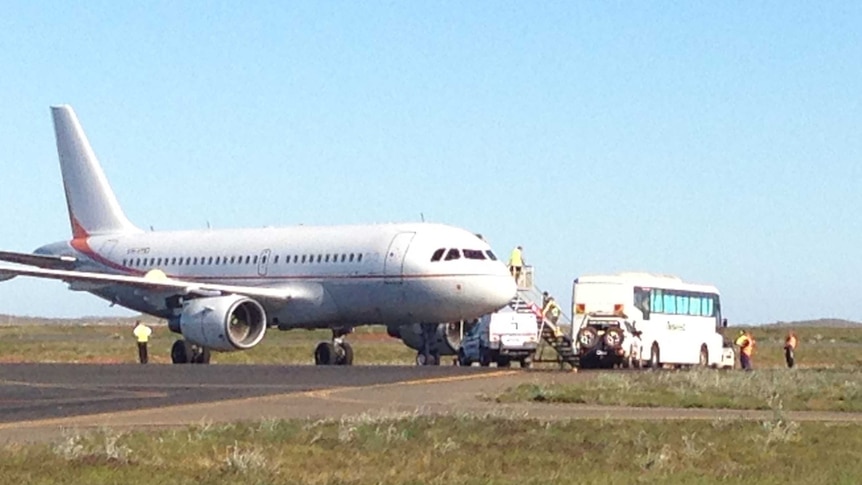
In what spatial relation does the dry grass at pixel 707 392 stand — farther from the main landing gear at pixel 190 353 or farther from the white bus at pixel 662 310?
the main landing gear at pixel 190 353

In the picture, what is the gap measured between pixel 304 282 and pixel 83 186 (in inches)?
537

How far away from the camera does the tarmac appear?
2161 cm

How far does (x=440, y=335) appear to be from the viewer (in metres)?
47.4

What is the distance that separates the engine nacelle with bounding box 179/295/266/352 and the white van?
6377 millimetres

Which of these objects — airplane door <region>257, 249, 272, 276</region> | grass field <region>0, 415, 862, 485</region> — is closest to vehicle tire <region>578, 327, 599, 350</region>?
airplane door <region>257, 249, 272, 276</region>

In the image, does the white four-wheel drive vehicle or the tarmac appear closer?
the tarmac

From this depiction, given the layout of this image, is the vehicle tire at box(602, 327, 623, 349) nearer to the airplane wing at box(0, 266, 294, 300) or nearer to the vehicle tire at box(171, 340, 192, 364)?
the airplane wing at box(0, 266, 294, 300)

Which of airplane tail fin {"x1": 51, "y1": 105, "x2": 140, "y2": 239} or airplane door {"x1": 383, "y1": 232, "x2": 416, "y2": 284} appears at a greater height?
airplane tail fin {"x1": 51, "y1": 105, "x2": 140, "y2": 239}

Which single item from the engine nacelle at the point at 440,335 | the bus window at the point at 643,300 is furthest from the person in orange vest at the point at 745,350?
the engine nacelle at the point at 440,335

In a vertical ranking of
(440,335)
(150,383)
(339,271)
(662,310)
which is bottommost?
(150,383)

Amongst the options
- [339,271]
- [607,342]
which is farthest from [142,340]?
[607,342]

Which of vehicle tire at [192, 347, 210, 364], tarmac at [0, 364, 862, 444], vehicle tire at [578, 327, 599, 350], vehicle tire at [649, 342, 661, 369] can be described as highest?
vehicle tire at [578, 327, 599, 350]

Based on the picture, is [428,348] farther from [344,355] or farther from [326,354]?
[326,354]

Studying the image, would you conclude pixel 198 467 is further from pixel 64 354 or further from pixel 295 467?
pixel 64 354
